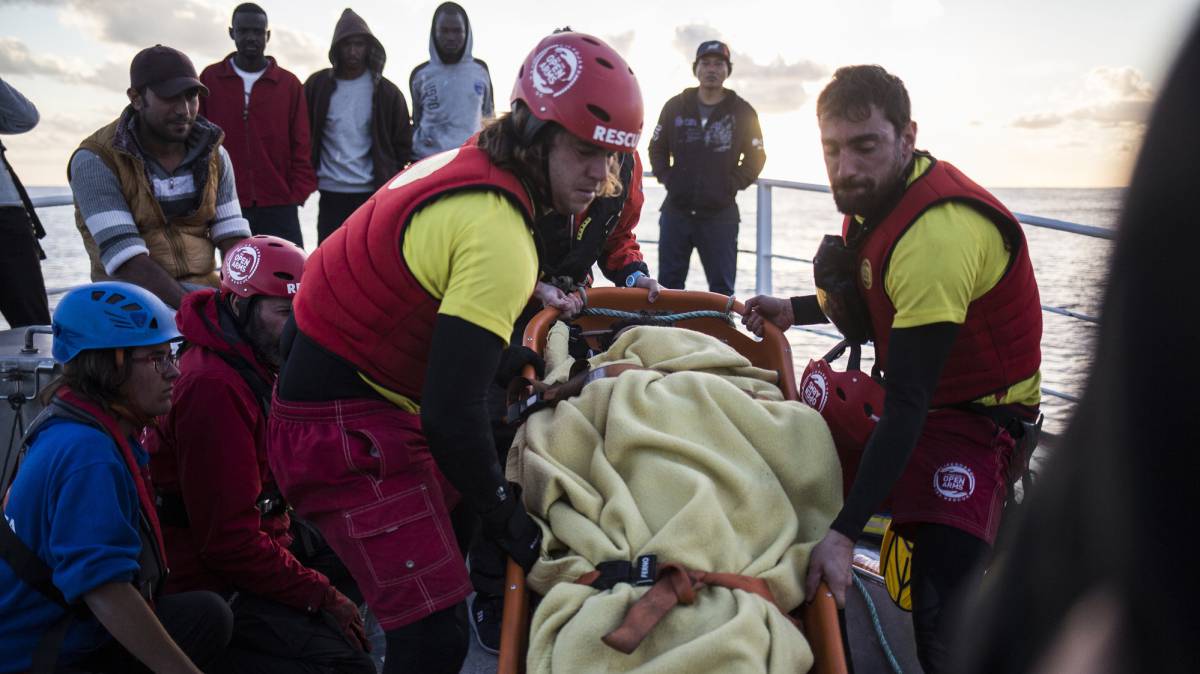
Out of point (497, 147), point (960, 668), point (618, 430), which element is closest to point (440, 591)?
point (618, 430)

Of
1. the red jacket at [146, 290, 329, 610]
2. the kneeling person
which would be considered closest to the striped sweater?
the red jacket at [146, 290, 329, 610]

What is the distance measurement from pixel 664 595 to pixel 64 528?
1392 mm

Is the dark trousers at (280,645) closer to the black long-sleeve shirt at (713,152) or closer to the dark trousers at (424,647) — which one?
the dark trousers at (424,647)

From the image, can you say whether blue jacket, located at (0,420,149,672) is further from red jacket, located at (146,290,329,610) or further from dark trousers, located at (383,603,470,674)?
dark trousers, located at (383,603,470,674)

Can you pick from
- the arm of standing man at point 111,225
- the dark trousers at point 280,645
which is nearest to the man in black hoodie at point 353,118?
the arm of standing man at point 111,225

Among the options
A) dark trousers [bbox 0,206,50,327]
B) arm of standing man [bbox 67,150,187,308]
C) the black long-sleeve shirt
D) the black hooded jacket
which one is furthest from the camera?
the black long-sleeve shirt

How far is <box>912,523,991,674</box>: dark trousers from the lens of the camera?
2.88m

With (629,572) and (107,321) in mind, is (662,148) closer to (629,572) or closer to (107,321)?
(107,321)

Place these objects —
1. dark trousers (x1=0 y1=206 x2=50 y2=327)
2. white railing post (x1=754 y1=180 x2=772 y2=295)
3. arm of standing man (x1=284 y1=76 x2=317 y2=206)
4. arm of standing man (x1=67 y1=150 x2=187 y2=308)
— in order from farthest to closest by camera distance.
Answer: white railing post (x1=754 y1=180 x2=772 y2=295) < arm of standing man (x1=284 y1=76 x2=317 y2=206) < dark trousers (x1=0 y1=206 x2=50 y2=327) < arm of standing man (x1=67 y1=150 x2=187 y2=308)

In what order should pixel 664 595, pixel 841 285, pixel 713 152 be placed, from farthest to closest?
pixel 713 152 < pixel 841 285 < pixel 664 595

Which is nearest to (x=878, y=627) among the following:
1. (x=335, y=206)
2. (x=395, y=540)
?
(x=395, y=540)

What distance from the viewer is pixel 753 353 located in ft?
12.3

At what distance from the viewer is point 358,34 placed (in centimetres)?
661

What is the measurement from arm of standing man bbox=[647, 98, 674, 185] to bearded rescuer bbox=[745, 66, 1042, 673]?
4122mm
